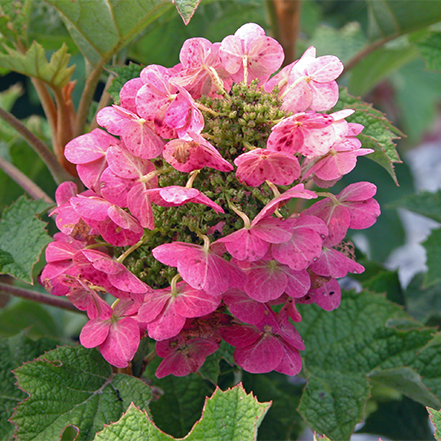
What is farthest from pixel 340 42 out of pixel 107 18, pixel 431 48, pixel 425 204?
pixel 107 18

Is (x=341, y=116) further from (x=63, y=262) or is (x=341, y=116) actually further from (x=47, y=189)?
(x=47, y=189)

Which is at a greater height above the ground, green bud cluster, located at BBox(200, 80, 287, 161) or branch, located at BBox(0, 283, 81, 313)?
green bud cluster, located at BBox(200, 80, 287, 161)

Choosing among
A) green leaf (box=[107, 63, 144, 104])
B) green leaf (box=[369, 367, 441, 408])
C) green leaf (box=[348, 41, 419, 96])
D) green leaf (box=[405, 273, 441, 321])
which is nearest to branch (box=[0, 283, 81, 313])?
green leaf (box=[107, 63, 144, 104])

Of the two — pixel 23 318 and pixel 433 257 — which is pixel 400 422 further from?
pixel 23 318

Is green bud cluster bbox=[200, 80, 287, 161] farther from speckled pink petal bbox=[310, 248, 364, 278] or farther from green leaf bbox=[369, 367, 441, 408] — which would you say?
green leaf bbox=[369, 367, 441, 408]

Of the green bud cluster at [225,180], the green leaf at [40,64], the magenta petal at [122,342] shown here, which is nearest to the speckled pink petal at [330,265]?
the green bud cluster at [225,180]

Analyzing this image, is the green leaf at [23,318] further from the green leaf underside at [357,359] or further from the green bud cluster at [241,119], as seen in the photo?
the green bud cluster at [241,119]

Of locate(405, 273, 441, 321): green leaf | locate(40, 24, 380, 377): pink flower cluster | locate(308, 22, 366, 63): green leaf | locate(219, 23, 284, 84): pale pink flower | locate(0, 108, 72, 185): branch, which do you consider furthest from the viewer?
locate(308, 22, 366, 63): green leaf

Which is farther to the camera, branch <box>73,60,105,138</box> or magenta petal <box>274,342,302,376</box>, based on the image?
branch <box>73,60,105,138</box>
